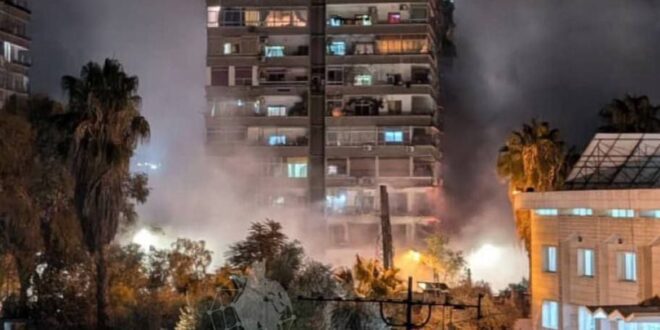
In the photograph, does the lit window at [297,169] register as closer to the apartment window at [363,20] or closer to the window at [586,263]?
the apartment window at [363,20]

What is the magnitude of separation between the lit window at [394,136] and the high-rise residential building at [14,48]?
87.3 feet

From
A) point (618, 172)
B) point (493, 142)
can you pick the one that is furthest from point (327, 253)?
point (618, 172)

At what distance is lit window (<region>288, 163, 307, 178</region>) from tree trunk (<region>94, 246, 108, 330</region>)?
76.8 ft

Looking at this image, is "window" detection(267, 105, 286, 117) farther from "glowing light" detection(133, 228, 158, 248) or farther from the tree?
the tree

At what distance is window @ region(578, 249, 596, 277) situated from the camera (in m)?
29.6

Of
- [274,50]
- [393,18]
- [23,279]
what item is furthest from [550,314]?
[274,50]

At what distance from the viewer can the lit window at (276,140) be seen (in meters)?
58.5

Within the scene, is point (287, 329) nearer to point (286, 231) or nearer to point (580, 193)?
point (580, 193)

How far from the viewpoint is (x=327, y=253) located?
2244 inches

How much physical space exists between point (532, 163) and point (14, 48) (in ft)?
135

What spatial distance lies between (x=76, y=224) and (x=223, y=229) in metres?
20.4

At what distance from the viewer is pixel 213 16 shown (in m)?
59.4

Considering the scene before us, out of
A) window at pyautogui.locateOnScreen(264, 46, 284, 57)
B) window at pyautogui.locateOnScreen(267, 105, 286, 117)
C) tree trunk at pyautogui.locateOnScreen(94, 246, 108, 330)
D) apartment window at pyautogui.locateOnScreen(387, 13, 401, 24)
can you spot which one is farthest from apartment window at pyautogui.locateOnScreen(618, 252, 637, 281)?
window at pyautogui.locateOnScreen(264, 46, 284, 57)

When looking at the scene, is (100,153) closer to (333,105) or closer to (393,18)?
(333,105)
